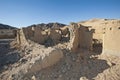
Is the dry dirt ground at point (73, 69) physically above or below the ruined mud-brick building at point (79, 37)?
below

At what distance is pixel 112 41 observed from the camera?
13500 mm

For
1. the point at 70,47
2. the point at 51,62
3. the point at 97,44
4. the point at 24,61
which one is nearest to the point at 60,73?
the point at 51,62

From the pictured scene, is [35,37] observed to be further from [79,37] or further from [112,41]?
[112,41]

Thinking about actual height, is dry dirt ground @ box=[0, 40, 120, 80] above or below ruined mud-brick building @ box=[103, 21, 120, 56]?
below

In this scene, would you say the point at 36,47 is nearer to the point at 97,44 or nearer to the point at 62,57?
the point at 62,57

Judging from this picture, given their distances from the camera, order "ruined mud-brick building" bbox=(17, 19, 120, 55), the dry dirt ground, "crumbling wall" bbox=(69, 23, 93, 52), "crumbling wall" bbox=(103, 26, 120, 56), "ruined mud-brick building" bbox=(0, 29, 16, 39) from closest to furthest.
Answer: the dry dirt ground → "crumbling wall" bbox=(103, 26, 120, 56) → "ruined mud-brick building" bbox=(17, 19, 120, 55) → "crumbling wall" bbox=(69, 23, 93, 52) → "ruined mud-brick building" bbox=(0, 29, 16, 39)

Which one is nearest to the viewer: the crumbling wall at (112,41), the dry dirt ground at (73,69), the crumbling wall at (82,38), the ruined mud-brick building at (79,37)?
the dry dirt ground at (73,69)

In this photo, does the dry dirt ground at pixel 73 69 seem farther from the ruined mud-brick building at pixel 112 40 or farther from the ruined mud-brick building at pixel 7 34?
the ruined mud-brick building at pixel 7 34

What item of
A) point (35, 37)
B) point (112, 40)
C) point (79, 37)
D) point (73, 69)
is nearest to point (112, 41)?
point (112, 40)

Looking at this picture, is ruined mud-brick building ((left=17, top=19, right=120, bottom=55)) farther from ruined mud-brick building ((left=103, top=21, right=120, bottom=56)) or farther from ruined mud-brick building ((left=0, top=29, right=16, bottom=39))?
ruined mud-brick building ((left=0, top=29, right=16, bottom=39))

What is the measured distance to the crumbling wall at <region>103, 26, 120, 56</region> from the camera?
520 inches

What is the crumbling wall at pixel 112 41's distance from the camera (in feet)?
43.3

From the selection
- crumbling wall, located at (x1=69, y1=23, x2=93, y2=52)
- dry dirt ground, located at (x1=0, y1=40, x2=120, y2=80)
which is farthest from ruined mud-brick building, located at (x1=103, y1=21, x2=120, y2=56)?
crumbling wall, located at (x1=69, y1=23, x2=93, y2=52)

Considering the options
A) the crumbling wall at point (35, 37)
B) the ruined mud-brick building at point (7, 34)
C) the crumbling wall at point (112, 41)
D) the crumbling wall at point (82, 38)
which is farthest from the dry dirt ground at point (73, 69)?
the ruined mud-brick building at point (7, 34)
